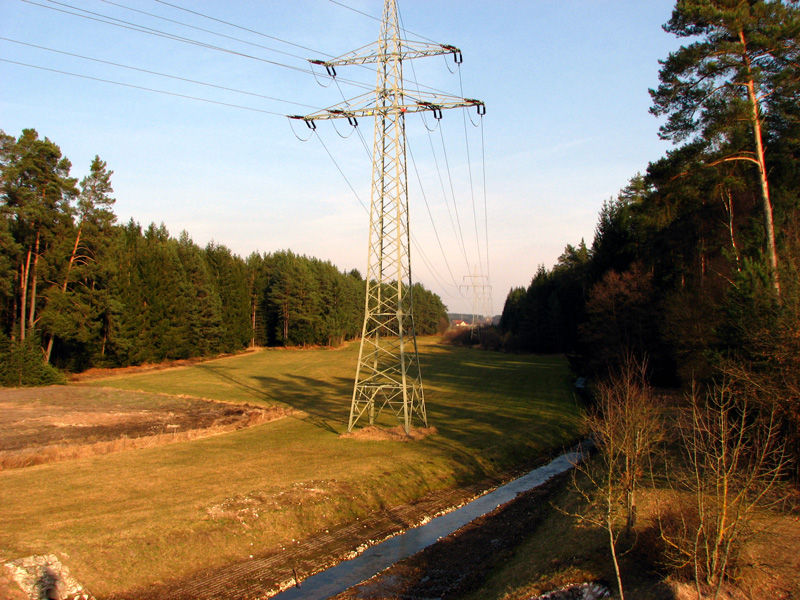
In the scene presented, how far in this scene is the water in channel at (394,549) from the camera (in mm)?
13609

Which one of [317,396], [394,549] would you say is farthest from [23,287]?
[394,549]

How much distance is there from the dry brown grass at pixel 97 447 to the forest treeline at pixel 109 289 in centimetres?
2952

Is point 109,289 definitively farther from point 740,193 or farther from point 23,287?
point 740,193

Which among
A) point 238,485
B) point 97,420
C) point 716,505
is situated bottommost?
point 238,485

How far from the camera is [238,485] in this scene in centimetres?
1941

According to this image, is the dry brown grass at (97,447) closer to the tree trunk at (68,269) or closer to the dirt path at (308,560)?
the dirt path at (308,560)

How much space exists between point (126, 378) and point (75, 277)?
12715 mm

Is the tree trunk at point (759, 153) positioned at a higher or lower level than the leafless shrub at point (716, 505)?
higher

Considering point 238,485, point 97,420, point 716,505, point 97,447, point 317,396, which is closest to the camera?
point 716,505

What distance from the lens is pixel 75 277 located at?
5603 centimetres

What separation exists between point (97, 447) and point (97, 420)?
10.4 meters

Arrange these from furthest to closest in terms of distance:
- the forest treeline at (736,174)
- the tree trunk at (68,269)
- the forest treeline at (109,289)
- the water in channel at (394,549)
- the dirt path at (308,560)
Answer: the tree trunk at (68,269)
the forest treeline at (109,289)
the forest treeline at (736,174)
the water in channel at (394,549)
the dirt path at (308,560)

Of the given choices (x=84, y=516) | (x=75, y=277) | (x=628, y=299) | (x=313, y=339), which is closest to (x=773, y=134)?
(x=628, y=299)

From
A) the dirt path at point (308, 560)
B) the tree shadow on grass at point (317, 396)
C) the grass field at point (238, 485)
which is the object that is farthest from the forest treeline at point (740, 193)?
the tree shadow on grass at point (317, 396)
